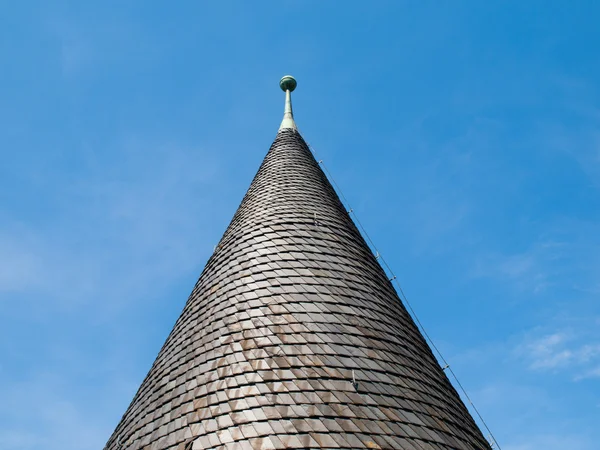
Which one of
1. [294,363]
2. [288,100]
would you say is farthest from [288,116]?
[294,363]

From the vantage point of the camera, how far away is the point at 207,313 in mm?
13070

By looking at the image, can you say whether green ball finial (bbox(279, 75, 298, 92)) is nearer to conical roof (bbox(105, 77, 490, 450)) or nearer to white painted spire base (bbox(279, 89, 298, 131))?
white painted spire base (bbox(279, 89, 298, 131))

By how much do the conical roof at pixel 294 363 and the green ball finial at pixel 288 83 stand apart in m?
12.6

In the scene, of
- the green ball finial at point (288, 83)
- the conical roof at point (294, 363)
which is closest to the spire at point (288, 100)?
the green ball finial at point (288, 83)

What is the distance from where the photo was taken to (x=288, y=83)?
27.1m

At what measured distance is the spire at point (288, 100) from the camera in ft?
81.7

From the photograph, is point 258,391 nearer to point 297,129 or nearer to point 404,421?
point 404,421

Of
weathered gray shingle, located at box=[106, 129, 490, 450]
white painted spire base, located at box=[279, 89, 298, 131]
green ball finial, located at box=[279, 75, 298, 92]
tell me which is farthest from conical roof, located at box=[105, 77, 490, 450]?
green ball finial, located at box=[279, 75, 298, 92]

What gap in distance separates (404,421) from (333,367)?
155 centimetres

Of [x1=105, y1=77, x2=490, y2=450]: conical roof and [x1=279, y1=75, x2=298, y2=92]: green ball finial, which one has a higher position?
[x1=279, y1=75, x2=298, y2=92]: green ball finial

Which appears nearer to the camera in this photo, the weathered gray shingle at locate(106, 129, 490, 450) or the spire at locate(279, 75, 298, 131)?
the weathered gray shingle at locate(106, 129, 490, 450)

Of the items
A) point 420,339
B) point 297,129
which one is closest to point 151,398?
point 420,339

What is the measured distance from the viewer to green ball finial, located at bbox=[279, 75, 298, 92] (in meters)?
27.1

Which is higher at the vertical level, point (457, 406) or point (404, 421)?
point (457, 406)
